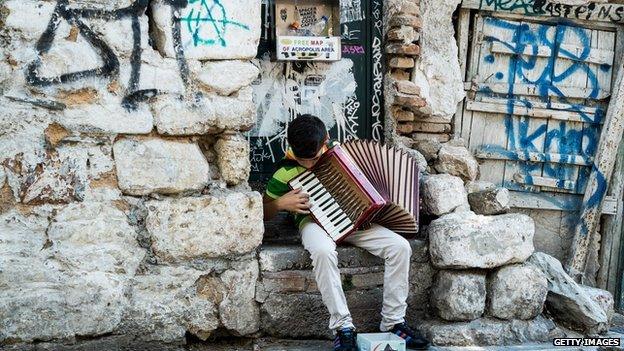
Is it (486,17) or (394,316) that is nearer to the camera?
(394,316)

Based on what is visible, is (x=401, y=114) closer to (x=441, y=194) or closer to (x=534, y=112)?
(x=441, y=194)

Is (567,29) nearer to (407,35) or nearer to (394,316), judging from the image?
(407,35)

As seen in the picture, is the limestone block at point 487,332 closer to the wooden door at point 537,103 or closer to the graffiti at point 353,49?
the wooden door at point 537,103

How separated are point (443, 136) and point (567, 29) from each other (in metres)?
1.25

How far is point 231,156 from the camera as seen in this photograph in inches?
169

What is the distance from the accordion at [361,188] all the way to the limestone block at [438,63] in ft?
2.92

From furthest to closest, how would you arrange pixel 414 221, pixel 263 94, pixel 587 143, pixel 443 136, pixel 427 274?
1. pixel 587 143
2. pixel 443 136
3. pixel 263 94
4. pixel 427 274
5. pixel 414 221

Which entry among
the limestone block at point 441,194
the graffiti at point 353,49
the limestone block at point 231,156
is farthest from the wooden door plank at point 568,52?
the limestone block at point 231,156

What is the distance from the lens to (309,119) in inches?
175

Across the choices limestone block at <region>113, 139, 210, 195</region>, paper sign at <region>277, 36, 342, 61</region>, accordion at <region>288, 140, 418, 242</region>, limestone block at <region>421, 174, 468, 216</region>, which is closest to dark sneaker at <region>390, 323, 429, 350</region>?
accordion at <region>288, 140, 418, 242</region>

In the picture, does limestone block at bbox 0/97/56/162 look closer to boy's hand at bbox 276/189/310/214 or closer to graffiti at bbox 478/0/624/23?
boy's hand at bbox 276/189/310/214

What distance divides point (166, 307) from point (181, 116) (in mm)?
1018

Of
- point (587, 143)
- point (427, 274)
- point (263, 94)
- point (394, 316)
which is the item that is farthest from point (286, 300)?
point (587, 143)

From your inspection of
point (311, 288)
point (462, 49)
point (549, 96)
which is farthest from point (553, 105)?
point (311, 288)
